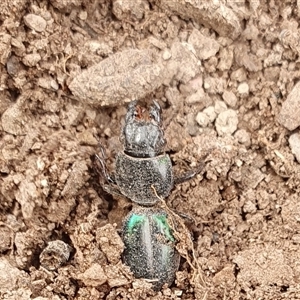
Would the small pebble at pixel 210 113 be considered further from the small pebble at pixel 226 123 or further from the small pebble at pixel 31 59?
the small pebble at pixel 31 59

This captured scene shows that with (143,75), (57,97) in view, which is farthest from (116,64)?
(57,97)

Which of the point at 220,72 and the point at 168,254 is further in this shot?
the point at 220,72

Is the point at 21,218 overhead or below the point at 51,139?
below

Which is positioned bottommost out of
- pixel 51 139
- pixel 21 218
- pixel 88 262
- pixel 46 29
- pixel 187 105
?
pixel 88 262

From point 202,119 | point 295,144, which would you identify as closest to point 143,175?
point 202,119

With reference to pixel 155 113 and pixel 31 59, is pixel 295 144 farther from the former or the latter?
pixel 31 59

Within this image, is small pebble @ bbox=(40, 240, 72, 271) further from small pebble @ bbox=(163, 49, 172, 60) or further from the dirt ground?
small pebble @ bbox=(163, 49, 172, 60)

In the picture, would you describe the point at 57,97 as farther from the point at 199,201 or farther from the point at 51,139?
the point at 199,201
